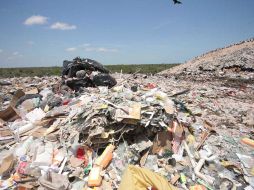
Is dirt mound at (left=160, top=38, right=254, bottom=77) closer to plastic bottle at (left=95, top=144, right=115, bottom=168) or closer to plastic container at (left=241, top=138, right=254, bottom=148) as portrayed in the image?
plastic container at (left=241, top=138, right=254, bottom=148)

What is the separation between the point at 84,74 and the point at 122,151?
3.47 m

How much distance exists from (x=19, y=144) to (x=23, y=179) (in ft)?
3.12

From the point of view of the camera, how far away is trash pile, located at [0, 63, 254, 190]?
3320 millimetres

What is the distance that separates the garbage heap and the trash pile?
1822 mm

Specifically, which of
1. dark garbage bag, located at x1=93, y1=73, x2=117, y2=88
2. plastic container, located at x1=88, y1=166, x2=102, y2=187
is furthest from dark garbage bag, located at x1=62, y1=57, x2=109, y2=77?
plastic container, located at x1=88, y1=166, x2=102, y2=187

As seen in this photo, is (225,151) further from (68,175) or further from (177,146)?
(68,175)

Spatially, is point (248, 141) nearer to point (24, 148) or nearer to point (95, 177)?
point (95, 177)

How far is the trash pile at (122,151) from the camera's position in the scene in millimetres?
3320

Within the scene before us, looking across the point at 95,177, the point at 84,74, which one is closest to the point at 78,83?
the point at 84,74

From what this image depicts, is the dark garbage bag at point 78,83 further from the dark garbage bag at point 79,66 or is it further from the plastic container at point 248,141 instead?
the plastic container at point 248,141

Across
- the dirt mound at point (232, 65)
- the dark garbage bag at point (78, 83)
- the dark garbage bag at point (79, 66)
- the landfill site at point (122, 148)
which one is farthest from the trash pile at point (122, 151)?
the dirt mound at point (232, 65)

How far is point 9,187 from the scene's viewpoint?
3279 mm

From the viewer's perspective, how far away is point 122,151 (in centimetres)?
377

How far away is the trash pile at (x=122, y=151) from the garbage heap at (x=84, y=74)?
5.98 ft
